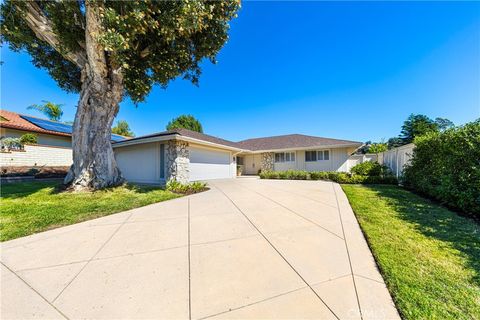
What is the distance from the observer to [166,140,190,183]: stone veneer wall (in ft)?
33.4

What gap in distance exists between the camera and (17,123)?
38.5ft

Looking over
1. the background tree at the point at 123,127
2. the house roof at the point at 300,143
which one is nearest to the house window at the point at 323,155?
the house roof at the point at 300,143

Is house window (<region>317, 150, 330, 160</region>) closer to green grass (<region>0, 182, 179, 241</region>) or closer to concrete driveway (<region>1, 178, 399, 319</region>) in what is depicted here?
concrete driveway (<region>1, 178, 399, 319</region>)

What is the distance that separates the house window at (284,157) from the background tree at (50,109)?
24.9 meters

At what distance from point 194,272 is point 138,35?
8.15 m

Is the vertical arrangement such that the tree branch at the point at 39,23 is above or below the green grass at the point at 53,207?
above

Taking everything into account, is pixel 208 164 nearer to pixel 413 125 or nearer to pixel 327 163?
pixel 327 163

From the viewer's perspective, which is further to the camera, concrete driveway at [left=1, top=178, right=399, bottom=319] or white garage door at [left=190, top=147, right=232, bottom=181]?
white garage door at [left=190, top=147, right=232, bottom=181]

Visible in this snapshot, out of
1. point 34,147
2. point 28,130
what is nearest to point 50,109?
point 28,130

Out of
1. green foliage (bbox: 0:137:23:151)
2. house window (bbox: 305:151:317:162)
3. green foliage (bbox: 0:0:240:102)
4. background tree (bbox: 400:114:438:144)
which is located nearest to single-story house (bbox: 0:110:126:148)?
green foliage (bbox: 0:137:23:151)

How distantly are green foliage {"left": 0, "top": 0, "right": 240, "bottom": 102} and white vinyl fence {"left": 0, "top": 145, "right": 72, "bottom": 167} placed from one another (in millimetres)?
4853

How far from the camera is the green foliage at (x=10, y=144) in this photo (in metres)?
9.69

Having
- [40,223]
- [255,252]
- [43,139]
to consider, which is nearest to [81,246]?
[40,223]

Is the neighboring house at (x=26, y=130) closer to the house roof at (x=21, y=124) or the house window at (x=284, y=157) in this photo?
the house roof at (x=21, y=124)
